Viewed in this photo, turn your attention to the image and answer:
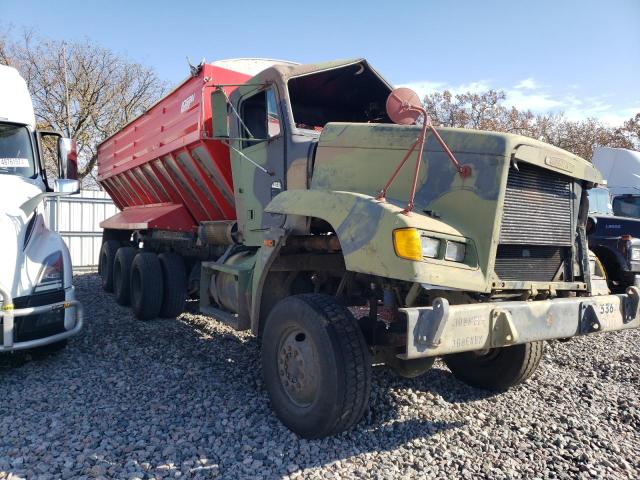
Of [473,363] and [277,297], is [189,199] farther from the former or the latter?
[473,363]

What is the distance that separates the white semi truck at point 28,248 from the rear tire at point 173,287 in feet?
6.12

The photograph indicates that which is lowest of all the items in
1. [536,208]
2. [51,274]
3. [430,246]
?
[51,274]

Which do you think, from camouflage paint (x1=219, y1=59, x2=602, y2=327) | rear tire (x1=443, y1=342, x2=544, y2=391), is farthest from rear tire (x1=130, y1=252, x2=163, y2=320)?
rear tire (x1=443, y1=342, x2=544, y2=391)

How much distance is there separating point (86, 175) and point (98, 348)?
20452 millimetres

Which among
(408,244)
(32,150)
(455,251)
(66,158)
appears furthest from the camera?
(66,158)

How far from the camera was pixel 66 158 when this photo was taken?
6043 millimetres

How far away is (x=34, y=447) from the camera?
10.6 ft

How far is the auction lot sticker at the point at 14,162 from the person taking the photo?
5621mm

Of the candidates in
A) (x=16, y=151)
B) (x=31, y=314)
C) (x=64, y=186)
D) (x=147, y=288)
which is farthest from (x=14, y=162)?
(x=147, y=288)

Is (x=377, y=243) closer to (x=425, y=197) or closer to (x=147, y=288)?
(x=425, y=197)

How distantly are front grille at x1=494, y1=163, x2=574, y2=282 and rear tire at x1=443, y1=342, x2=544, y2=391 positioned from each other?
3.16ft

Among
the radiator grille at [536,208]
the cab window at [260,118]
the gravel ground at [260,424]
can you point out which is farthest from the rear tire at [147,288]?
the radiator grille at [536,208]

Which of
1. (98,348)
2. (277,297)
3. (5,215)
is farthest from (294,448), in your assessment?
(5,215)

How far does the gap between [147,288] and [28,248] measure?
2.39 metres
